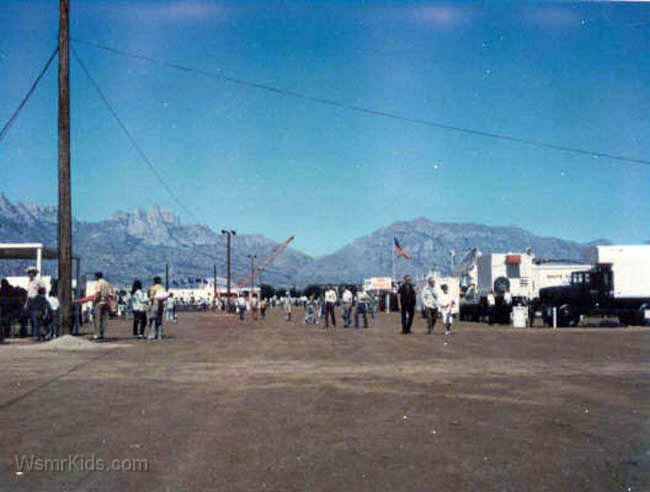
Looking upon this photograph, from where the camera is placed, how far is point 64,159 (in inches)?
755

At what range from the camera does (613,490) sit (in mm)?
4938

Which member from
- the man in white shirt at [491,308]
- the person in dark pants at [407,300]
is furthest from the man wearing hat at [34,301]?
the man in white shirt at [491,308]

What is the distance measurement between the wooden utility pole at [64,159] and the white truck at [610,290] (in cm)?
2323

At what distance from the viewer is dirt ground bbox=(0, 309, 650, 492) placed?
17.3ft

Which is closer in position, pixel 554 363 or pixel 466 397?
pixel 466 397

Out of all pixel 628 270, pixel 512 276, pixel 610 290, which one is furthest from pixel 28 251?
pixel 512 276

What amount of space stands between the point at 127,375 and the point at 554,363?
7.21 m

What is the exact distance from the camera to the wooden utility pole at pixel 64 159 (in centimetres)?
1888

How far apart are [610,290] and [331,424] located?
3243cm

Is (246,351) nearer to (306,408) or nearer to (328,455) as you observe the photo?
(306,408)

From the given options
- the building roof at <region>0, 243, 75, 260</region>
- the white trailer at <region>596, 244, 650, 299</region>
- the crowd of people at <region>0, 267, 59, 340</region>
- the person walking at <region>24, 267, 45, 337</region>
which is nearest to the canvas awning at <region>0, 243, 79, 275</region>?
the building roof at <region>0, 243, 75, 260</region>

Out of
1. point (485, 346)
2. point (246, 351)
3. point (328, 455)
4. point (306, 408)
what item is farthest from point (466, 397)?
point (485, 346)

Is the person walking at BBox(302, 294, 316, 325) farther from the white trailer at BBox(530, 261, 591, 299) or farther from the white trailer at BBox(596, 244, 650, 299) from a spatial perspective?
the white trailer at BBox(530, 261, 591, 299)

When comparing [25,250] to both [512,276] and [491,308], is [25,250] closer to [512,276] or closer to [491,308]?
[491,308]
